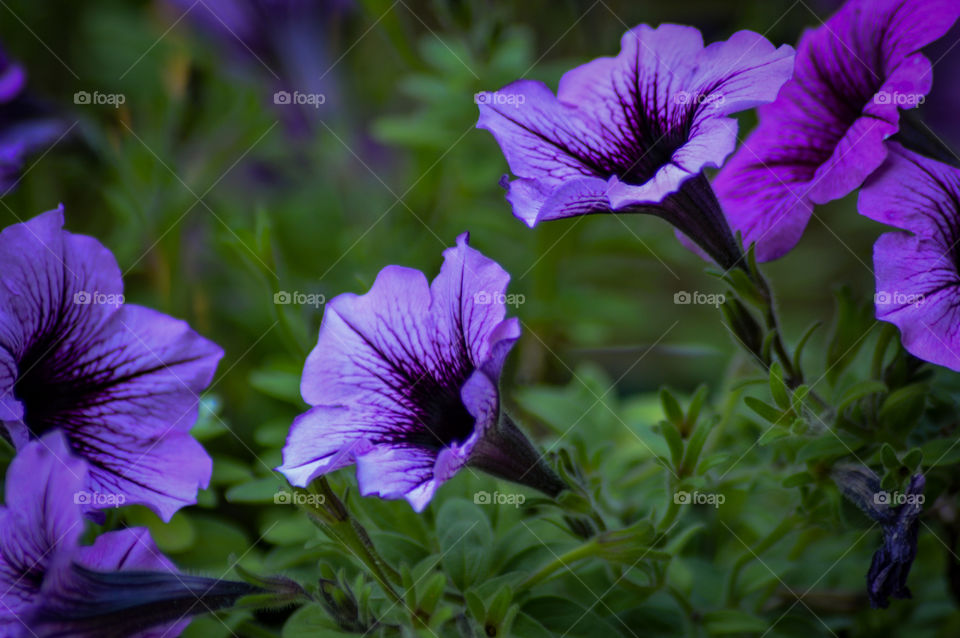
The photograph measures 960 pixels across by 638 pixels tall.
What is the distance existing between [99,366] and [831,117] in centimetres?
52

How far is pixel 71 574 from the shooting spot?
0.47 metres

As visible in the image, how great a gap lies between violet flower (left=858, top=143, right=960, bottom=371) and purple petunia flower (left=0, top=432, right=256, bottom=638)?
41cm

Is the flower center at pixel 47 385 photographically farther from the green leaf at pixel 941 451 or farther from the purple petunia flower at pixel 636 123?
the green leaf at pixel 941 451

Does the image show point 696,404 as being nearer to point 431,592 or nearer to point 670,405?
point 670,405

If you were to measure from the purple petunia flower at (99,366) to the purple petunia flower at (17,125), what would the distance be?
26 cm

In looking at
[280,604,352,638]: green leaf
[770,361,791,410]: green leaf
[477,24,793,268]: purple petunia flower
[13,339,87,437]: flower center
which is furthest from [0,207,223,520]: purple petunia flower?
[770,361,791,410]: green leaf

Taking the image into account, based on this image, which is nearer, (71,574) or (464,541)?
(71,574)

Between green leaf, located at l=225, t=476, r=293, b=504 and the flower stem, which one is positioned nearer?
the flower stem

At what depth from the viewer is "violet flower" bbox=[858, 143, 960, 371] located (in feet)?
1.60

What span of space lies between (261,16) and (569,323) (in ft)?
1.97


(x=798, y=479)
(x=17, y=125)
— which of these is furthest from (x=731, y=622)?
(x=17, y=125)

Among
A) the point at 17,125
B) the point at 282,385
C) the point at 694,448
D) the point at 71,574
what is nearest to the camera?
the point at 71,574

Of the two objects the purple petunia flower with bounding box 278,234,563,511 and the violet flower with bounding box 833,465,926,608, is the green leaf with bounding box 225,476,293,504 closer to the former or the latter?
the purple petunia flower with bounding box 278,234,563,511

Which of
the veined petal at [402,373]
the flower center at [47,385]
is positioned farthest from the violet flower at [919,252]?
the flower center at [47,385]
